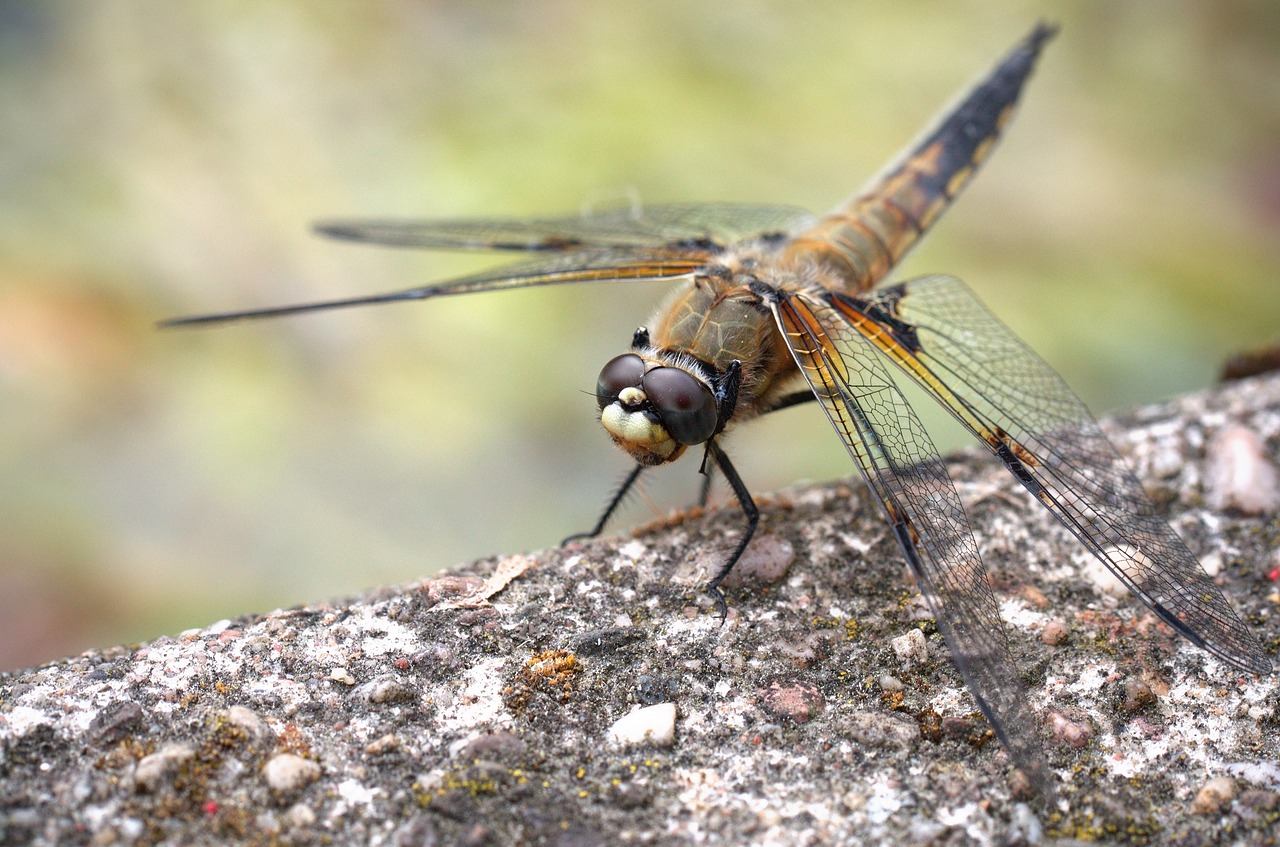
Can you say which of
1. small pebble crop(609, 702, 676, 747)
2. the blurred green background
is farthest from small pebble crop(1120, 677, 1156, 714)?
the blurred green background

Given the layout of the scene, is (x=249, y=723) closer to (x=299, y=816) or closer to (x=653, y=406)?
(x=299, y=816)

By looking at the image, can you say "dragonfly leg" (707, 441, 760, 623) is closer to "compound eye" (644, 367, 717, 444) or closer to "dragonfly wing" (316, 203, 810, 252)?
"compound eye" (644, 367, 717, 444)

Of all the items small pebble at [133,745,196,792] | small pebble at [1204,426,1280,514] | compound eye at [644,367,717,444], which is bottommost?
small pebble at [133,745,196,792]

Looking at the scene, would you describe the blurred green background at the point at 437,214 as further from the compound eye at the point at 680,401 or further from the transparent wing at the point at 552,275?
the compound eye at the point at 680,401

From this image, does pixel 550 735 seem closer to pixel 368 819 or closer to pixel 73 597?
pixel 368 819

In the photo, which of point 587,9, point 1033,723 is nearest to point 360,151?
point 587,9

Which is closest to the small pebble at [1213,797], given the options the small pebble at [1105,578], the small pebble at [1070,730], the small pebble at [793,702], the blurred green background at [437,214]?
the small pebble at [1070,730]

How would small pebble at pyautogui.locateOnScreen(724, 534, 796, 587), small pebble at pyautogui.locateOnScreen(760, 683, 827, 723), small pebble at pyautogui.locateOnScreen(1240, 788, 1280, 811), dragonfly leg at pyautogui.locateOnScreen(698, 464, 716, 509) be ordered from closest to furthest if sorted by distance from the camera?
small pebble at pyautogui.locateOnScreen(1240, 788, 1280, 811) < small pebble at pyautogui.locateOnScreen(760, 683, 827, 723) < small pebble at pyautogui.locateOnScreen(724, 534, 796, 587) < dragonfly leg at pyautogui.locateOnScreen(698, 464, 716, 509)
